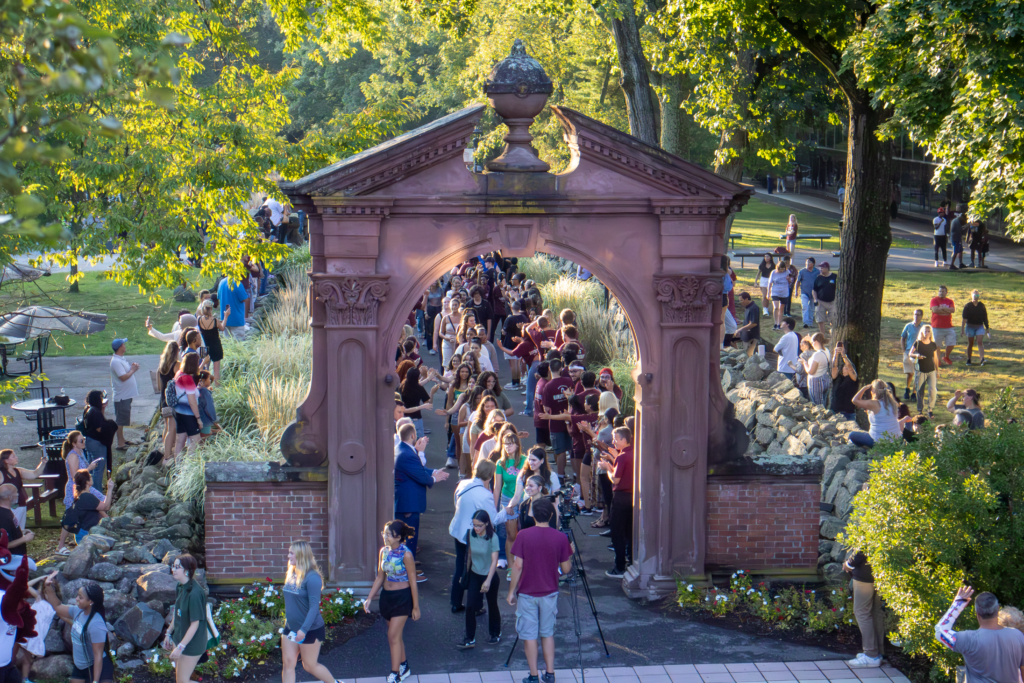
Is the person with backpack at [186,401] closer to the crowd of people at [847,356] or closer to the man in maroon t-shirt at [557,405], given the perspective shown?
the man in maroon t-shirt at [557,405]

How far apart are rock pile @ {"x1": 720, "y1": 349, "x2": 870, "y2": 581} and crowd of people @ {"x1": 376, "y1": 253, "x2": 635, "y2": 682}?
1968 mm

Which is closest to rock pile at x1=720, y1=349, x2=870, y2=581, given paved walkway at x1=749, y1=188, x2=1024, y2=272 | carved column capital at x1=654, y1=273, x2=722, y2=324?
carved column capital at x1=654, y1=273, x2=722, y2=324

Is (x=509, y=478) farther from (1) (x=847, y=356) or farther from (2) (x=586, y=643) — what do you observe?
(1) (x=847, y=356)

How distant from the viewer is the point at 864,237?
A: 16.5 meters

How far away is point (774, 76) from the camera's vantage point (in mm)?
21188

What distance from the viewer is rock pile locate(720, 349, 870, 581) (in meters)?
11.4

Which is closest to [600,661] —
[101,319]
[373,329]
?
[373,329]

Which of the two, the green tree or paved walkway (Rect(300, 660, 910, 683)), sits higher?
the green tree

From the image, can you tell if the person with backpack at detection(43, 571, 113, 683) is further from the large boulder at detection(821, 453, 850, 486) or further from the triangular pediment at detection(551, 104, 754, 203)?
the large boulder at detection(821, 453, 850, 486)

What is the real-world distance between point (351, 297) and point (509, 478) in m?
2.42

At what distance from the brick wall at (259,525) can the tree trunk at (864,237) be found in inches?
380

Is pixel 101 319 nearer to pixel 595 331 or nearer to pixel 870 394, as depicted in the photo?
pixel 595 331

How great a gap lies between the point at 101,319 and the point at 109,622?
11382 millimetres

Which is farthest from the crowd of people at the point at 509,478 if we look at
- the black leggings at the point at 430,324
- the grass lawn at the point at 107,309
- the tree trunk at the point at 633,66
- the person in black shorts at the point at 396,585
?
the grass lawn at the point at 107,309
